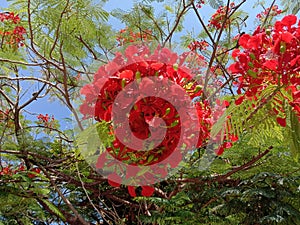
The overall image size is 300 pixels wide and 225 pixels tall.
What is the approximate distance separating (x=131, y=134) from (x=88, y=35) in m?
1.97

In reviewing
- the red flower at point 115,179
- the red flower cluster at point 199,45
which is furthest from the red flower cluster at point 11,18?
the red flower at point 115,179

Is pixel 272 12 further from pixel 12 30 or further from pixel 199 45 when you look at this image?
pixel 12 30

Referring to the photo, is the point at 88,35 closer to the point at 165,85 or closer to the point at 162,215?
the point at 162,215

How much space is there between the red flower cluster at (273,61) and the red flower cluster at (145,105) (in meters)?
0.16

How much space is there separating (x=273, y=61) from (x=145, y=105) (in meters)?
0.38

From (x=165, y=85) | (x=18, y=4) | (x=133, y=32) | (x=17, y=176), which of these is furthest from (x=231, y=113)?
(x=133, y=32)

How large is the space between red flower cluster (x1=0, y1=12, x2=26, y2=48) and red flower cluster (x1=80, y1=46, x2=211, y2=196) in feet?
8.29

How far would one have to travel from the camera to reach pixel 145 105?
103 centimetres

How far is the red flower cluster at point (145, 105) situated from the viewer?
1.04 meters

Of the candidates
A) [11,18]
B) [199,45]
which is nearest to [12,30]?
[11,18]

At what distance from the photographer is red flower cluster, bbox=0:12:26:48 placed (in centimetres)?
345

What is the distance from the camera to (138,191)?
329cm

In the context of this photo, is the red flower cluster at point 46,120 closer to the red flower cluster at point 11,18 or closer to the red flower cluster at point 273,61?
the red flower cluster at point 11,18

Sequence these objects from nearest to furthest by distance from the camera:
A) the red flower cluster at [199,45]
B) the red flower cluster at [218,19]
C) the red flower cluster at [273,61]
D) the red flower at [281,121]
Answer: the red flower cluster at [273,61], the red flower at [281,121], the red flower cluster at [218,19], the red flower cluster at [199,45]
